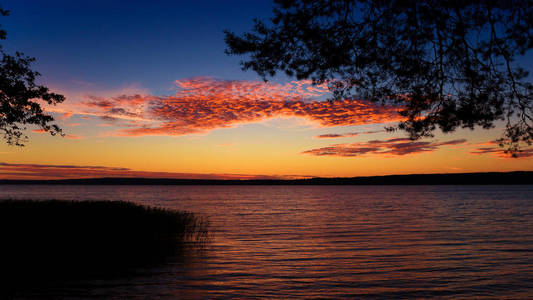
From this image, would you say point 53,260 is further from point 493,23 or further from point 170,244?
point 493,23

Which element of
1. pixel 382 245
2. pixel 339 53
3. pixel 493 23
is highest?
pixel 493 23

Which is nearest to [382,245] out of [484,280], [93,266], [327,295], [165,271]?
[484,280]

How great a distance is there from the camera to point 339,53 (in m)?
10.1

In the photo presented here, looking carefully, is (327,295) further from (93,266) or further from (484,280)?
(93,266)

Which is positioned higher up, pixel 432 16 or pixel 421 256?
pixel 432 16

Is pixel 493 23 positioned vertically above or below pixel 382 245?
above

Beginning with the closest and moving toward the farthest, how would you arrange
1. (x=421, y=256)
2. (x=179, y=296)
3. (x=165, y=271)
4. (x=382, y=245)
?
(x=179, y=296) < (x=165, y=271) < (x=421, y=256) < (x=382, y=245)

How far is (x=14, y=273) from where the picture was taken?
15789 millimetres

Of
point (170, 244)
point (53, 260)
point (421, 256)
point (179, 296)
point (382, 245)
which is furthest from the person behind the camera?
point (382, 245)

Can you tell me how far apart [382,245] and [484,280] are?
31.8 ft

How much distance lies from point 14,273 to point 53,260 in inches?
95.9

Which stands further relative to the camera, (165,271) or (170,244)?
(170,244)

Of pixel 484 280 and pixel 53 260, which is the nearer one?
pixel 484 280

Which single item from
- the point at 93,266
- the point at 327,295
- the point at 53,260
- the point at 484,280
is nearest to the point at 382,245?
the point at 484,280
